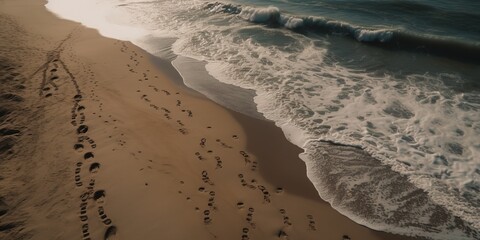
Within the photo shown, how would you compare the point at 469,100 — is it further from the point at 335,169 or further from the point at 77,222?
the point at 77,222

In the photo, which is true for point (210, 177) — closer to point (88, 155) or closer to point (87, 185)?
point (87, 185)

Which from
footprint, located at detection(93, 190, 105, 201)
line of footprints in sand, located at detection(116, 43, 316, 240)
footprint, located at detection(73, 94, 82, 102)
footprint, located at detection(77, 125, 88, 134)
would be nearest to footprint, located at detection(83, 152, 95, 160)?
footprint, located at detection(77, 125, 88, 134)

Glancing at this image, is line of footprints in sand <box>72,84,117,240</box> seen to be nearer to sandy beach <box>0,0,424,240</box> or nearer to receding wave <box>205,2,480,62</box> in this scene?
sandy beach <box>0,0,424,240</box>

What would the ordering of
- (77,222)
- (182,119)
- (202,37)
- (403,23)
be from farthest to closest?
(403,23) < (202,37) < (182,119) < (77,222)

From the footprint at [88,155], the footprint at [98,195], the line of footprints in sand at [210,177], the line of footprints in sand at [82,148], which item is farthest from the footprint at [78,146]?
the line of footprints in sand at [210,177]

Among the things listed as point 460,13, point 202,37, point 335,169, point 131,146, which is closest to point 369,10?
point 460,13

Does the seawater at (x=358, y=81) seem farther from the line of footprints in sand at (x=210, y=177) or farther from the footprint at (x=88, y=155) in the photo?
the footprint at (x=88, y=155)
